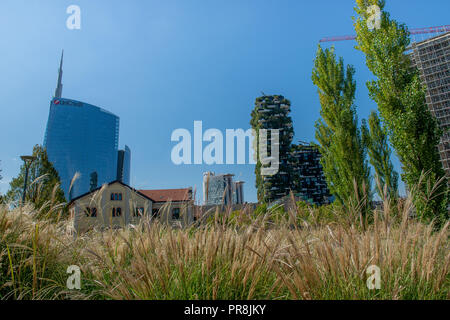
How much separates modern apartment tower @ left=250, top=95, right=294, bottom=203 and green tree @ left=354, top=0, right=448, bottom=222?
96.5 feet

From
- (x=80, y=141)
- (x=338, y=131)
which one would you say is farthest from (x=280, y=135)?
(x=80, y=141)

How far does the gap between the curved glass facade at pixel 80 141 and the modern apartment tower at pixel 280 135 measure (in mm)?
85833

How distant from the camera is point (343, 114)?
11359mm

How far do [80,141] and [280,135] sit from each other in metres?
94.5

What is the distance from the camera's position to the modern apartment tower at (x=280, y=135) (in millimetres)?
39812

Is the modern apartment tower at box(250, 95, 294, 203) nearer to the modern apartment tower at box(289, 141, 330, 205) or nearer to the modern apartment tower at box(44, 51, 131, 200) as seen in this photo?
the modern apartment tower at box(289, 141, 330, 205)

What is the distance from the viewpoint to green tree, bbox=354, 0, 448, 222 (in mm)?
7750

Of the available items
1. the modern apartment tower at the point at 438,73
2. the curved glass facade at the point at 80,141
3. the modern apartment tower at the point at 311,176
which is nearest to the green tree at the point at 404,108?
the modern apartment tower at the point at 311,176

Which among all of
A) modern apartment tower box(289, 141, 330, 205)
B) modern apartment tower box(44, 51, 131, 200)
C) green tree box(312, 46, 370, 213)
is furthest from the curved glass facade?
green tree box(312, 46, 370, 213)

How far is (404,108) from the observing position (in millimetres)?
8398

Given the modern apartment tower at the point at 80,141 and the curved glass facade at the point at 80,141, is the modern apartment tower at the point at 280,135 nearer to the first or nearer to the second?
the curved glass facade at the point at 80,141
